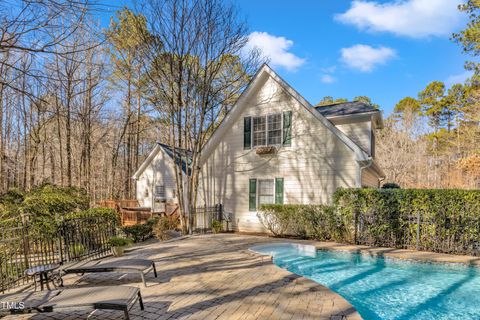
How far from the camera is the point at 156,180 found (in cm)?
2133

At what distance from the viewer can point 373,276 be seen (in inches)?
274

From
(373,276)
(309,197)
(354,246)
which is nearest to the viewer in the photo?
(373,276)

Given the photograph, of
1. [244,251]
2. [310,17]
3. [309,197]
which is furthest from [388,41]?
[244,251]

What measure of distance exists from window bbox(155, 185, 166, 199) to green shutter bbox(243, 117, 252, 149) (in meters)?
10.1

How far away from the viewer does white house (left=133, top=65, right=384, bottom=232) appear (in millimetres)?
11290

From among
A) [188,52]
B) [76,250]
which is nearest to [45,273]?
[76,250]

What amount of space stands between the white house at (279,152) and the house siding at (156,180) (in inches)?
256

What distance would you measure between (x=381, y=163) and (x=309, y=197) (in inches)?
801

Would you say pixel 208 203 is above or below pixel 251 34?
below

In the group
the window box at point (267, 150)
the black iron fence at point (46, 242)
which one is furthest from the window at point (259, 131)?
the black iron fence at point (46, 242)

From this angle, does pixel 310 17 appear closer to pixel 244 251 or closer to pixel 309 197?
pixel 309 197

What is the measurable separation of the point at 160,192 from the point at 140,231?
9.40 meters

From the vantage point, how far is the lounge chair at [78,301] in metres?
3.21

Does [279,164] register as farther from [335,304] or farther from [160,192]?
[160,192]
